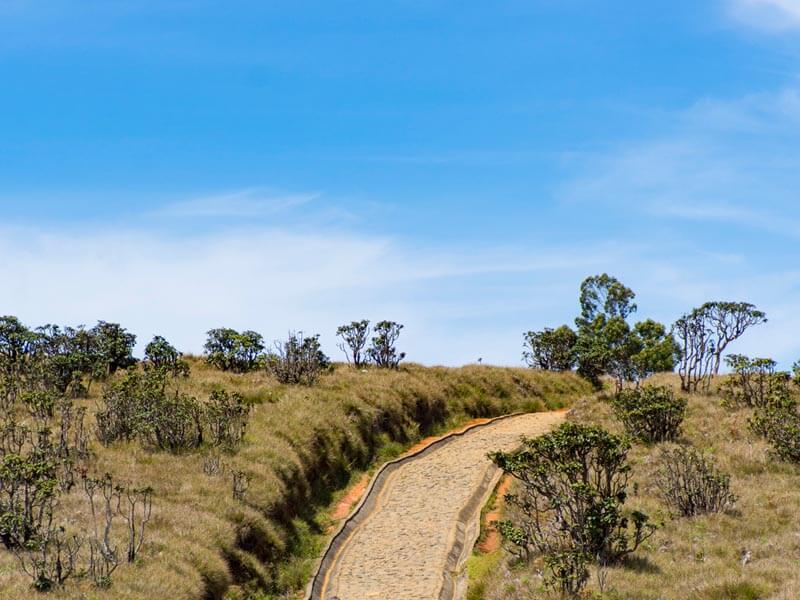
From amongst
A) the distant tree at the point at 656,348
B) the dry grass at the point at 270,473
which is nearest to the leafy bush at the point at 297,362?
the dry grass at the point at 270,473

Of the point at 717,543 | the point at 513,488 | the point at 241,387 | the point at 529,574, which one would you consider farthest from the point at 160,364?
the point at 717,543

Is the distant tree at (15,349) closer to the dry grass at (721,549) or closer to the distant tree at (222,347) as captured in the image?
the distant tree at (222,347)

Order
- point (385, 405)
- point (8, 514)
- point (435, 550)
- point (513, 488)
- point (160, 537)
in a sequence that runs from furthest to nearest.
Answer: point (385, 405) → point (513, 488) → point (435, 550) → point (160, 537) → point (8, 514)

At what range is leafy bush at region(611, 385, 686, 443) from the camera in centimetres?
3062

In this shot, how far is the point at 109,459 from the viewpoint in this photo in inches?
952

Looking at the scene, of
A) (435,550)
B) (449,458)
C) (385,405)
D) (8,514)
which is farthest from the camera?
(385,405)

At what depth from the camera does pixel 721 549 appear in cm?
2014

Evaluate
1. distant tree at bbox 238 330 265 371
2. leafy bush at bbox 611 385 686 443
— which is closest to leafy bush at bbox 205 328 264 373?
distant tree at bbox 238 330 265 371

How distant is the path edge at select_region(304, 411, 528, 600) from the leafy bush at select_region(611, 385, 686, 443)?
8.47 metres

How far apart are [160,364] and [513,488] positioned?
735 inches

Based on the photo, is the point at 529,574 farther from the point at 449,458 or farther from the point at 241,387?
the point at 241,387

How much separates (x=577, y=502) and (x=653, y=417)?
11.9 meters

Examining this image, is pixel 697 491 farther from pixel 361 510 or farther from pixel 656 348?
pixel 656 348

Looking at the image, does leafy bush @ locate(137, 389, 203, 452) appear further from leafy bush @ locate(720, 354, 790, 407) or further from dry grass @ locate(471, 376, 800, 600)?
leafy bush @ locate(720, 354, 790, 407)
